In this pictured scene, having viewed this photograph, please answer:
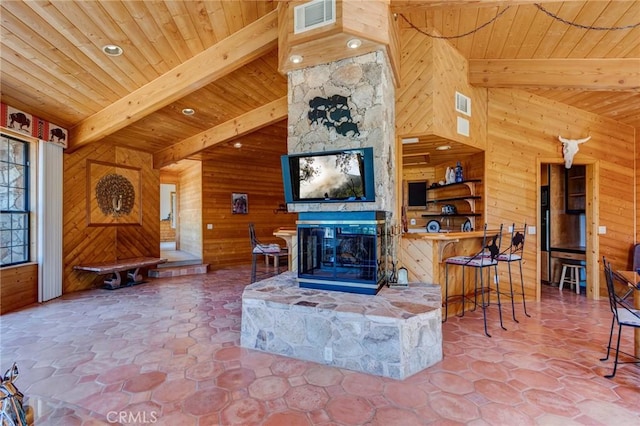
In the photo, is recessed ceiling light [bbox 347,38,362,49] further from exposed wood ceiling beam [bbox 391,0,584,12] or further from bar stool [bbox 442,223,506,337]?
bar stool [bbox 442,223,506,337]

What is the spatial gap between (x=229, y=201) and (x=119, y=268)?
3397 millimetres

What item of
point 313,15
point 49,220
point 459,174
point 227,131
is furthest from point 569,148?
point 49,220

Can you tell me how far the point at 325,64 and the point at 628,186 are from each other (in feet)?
18.9

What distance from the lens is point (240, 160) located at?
8680 millimetres

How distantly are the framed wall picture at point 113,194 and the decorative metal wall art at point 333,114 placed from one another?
15.7ft

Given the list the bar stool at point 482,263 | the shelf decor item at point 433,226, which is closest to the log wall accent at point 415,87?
the bar stool at point 482,263

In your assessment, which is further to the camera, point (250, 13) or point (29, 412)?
point (250, 13)

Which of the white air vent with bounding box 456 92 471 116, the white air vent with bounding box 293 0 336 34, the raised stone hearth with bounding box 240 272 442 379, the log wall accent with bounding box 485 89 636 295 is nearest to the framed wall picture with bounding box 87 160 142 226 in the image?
the raised stone hearth with bounding box 240 272 442 379

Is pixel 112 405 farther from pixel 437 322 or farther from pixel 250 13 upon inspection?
pixel 250 13

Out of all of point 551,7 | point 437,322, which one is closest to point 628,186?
point 551,7

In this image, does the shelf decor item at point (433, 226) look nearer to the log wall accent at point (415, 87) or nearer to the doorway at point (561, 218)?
the log wall accent at point (415, 87)

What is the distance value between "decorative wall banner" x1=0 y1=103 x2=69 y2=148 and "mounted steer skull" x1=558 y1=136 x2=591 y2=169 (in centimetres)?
810

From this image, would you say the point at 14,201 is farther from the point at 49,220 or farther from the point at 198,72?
the point at 198,72

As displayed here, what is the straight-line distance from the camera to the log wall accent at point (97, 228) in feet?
18.2
